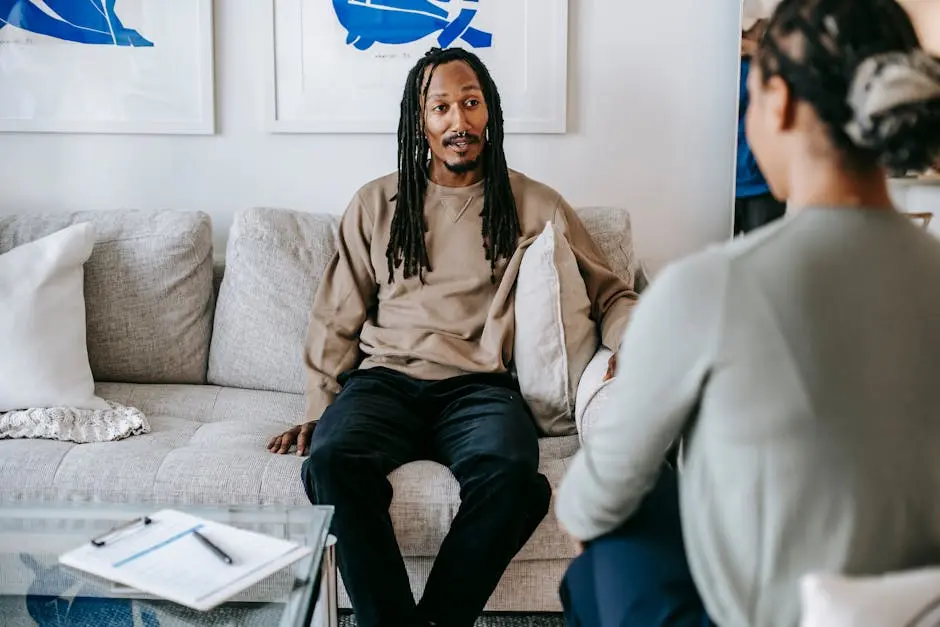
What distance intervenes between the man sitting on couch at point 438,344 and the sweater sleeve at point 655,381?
27.0 inches

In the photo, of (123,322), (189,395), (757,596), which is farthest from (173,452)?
(757,596)

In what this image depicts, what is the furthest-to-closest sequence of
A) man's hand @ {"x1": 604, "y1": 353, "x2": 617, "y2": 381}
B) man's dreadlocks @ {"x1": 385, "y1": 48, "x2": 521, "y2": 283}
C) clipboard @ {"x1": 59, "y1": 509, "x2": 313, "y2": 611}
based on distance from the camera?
man's dreadlocks @ {"x1": 385, "y1": 48, "x2": 521, "y2": 283}, man's hand @ {"x1": 604, "y1": 353, "x2": 617, "y2": 381}, clipboard @ {"x1": 59, "y1": 509, "x2": 313, "y2": 611}

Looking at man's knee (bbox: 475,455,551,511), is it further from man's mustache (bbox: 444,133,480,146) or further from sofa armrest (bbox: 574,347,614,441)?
man's mustache (bbox: 444,133,480,146)

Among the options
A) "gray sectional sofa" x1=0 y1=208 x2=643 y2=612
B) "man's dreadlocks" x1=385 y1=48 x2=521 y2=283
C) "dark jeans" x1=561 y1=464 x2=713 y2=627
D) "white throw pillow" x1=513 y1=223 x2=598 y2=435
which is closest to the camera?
"dark jeans" x1=561 y1=464 x2=713 y2=627

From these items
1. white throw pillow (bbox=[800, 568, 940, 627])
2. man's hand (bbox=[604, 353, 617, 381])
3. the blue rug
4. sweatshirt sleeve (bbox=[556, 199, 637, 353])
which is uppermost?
sweatshirt sleeve (bbox=[556, 199, 637, 353])

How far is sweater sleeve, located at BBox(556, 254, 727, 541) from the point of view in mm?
911

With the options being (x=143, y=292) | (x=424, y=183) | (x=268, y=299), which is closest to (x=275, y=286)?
(x=268, y=299)

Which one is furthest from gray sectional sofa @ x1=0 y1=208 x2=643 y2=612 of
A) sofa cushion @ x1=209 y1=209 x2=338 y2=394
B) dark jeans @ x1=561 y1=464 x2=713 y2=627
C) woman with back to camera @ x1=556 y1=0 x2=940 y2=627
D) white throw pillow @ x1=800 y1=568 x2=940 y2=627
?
white throw pillow @ x1=800 y1=568 x2=940 y2=627

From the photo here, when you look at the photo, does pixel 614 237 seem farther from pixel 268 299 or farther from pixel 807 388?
pixel 807 388

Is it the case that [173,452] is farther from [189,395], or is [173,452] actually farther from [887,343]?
[887,343]

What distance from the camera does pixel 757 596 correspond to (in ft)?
3.09

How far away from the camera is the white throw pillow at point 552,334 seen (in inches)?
83.2

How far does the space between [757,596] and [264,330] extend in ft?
5.73

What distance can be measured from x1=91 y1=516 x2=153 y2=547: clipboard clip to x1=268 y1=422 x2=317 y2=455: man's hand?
0.55m
